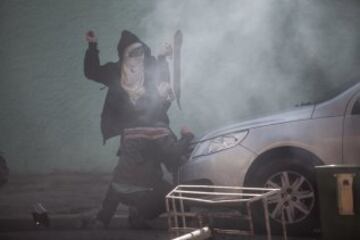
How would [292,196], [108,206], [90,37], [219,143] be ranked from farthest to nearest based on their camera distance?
[90,37] → [108,206] → [219,143] → [292,196]

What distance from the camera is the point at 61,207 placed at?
23.2ft

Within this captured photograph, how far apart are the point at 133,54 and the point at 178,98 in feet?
2.83

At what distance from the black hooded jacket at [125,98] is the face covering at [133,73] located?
0.16ft

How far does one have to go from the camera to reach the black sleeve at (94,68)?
7473 mm

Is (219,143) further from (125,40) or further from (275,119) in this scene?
(125,40)

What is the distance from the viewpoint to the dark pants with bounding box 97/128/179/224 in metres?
6.86

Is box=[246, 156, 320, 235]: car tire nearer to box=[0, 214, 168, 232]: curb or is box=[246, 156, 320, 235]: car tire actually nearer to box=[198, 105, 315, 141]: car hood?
box=[198, 105, 315, 141]: car hood

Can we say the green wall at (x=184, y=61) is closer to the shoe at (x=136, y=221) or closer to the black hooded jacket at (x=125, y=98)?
the black hooded jacket at (x=125, y=98)

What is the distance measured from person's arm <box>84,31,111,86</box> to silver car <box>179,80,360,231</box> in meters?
2.36

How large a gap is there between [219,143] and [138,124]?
1593 millimetres

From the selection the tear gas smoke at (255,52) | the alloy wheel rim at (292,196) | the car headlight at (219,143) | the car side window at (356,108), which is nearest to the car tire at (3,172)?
the tear gas smoke at (255,52)

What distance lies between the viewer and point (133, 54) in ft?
24.3

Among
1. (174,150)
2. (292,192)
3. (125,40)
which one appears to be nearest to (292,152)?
(292,192)

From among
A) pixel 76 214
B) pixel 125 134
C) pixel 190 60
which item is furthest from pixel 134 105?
pixel 76 214
